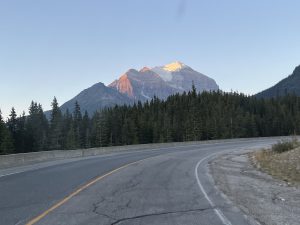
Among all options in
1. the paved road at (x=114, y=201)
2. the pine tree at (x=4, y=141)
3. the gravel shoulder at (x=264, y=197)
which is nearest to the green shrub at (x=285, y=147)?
the gravel shoulder at (x=264, y=197)

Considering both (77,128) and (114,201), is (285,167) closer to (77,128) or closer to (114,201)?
(114,201)

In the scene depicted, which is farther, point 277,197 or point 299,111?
point 299,111

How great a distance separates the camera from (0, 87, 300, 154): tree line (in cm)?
12812

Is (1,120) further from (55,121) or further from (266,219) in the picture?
(266,219)

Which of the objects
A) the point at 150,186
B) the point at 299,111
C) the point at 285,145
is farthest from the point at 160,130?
the point at 150,186

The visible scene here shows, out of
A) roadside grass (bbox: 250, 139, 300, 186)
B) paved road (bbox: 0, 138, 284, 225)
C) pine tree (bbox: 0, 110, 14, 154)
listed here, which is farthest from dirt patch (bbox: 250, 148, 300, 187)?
pine tree (bbox: 0, 110, 14, 154)

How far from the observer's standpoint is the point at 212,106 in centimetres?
15788

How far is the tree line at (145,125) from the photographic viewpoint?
420 feet

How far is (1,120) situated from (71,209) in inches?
3359

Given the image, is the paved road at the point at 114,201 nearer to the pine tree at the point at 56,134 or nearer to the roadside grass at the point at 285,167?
the roadside grass at the point at 285,167

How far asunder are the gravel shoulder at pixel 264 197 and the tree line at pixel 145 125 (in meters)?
97.1

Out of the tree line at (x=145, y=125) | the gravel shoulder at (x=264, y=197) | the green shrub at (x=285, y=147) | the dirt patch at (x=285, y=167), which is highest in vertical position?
the tree line at (x=145, y=125)

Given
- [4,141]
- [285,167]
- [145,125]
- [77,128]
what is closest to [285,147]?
[285,167]

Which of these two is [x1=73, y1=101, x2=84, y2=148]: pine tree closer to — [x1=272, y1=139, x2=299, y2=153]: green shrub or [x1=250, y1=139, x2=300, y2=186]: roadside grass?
[x1=272, y1=139, x2=299, y2=153]: green shrub
